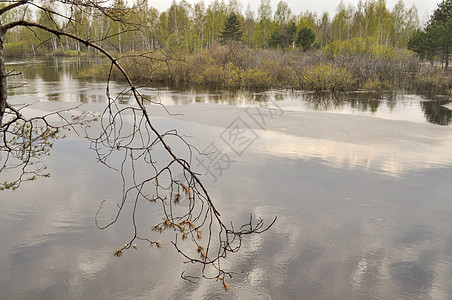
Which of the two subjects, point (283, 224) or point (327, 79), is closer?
point (283, 224)

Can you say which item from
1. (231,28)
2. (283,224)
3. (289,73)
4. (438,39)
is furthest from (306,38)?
(283,224)

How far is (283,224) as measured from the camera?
5770 millimetres

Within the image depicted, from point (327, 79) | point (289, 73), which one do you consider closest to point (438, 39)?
point (289, 73)

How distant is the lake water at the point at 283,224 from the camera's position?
438 centimetres

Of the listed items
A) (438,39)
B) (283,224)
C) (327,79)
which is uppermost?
(438,39)

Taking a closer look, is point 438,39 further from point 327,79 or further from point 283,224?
point 283,224

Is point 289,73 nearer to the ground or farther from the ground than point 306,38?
nearer to the ground

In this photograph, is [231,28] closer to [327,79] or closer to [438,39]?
[438,39]

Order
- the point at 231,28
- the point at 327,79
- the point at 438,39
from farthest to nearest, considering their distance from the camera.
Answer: the point at 231,28 → the point at 438,39 → the point at 327,79

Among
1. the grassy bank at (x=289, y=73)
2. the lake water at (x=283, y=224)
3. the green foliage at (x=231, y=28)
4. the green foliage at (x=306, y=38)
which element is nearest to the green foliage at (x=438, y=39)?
the grassy bank at (x=289, y=73)

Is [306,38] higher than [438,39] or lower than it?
higher

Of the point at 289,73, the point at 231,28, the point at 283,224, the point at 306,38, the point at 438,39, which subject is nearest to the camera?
the point at 283,224

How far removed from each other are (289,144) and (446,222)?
488 cm

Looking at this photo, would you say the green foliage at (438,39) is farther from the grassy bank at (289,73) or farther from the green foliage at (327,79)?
the green foliage at (327,79)
